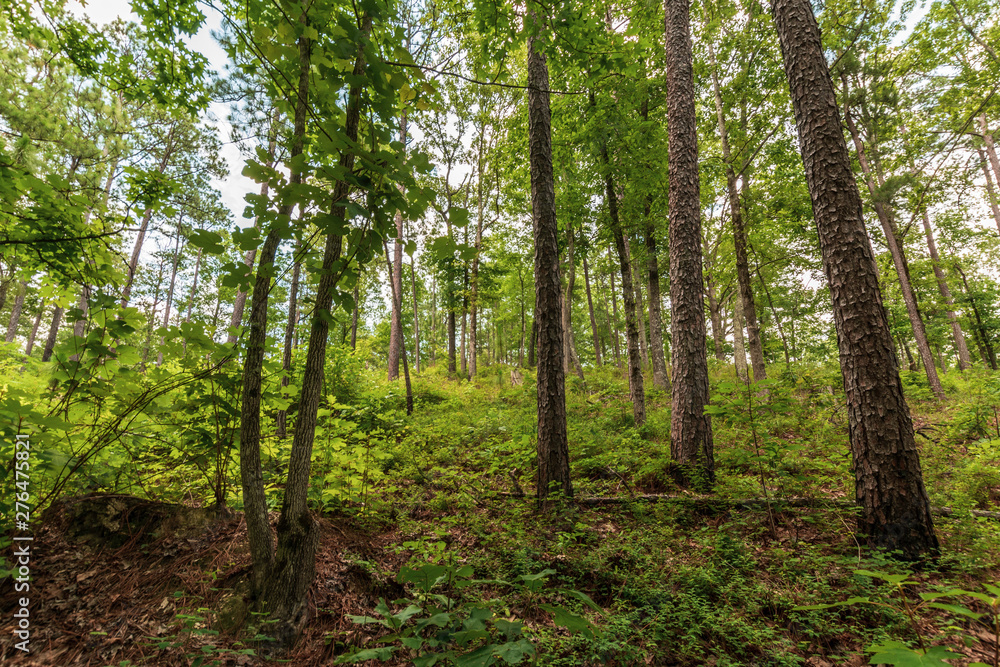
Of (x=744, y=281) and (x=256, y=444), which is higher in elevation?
(x=744, y=281)

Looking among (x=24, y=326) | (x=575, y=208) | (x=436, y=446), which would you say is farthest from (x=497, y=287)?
(x=24, y=326)

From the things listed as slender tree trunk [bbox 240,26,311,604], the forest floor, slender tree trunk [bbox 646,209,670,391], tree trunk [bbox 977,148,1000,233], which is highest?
tree trunk [bbox 977,148,1000,233]

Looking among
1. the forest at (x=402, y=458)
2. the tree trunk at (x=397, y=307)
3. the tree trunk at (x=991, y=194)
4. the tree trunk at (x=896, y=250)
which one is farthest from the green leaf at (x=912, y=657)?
the tree trunk at (x=991, y=194)

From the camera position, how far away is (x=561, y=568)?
11.1 feet

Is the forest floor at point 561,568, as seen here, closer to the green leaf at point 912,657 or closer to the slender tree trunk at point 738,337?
the green leaf at point 912,657

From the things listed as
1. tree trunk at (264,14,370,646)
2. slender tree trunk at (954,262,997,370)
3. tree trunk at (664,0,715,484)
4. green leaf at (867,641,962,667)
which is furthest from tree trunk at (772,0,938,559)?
slender tree trunk at (954,262,997,370)

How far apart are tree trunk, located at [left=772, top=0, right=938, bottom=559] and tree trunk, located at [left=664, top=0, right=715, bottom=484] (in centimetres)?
172

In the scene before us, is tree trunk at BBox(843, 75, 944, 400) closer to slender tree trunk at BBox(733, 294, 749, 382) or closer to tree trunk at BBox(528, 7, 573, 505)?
slender tree trunk at BBox(733, 294, 749, 382)

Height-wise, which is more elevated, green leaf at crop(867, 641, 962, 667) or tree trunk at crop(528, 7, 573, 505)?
tree trunk at crop(528, 7, 573, 505)

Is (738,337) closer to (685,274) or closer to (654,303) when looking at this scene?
(654,303)

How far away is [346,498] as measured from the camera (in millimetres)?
3924

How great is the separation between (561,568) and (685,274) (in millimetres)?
4299

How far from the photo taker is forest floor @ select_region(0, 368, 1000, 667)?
2.25 meters

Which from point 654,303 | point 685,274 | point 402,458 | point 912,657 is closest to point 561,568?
point 912,657
